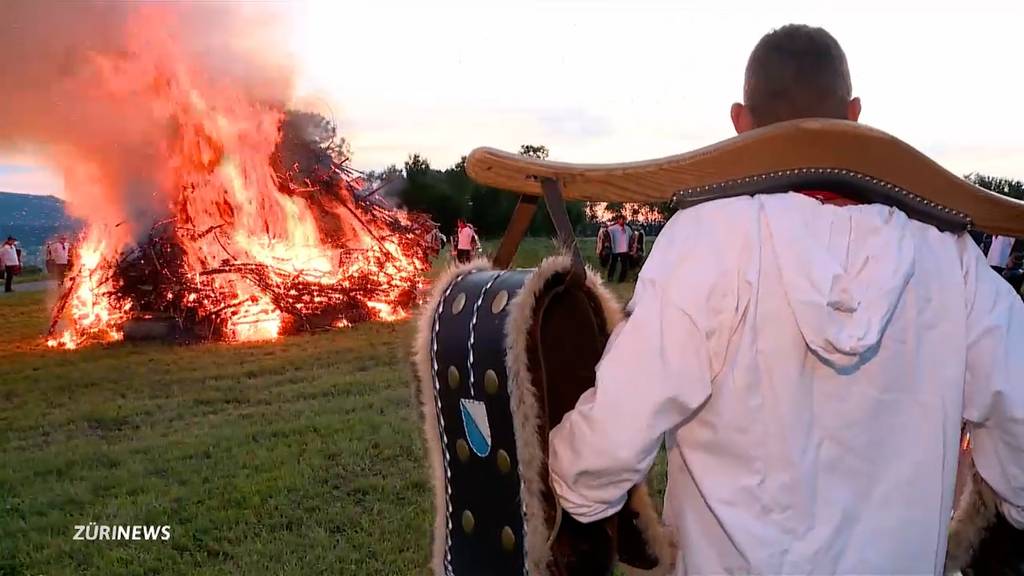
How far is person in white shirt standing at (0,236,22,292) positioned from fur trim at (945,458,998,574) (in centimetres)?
1649

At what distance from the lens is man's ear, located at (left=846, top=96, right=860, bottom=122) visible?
129cm

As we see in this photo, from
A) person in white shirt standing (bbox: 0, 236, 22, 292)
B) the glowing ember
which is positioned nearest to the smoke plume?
the glowing ember

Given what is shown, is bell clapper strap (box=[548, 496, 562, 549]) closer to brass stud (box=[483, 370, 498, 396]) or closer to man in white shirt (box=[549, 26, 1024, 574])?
man in white shirt (box=[549, 26, 1024, 574])

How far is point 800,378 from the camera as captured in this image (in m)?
1.16

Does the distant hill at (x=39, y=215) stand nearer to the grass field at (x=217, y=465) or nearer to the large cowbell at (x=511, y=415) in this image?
the grass field at (x=217, y=465)

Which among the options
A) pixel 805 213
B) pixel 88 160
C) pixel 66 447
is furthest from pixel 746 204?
pixel 88 160

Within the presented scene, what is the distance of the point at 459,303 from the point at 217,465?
3.97 m

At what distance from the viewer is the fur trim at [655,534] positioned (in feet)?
4.37

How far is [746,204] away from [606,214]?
22.1m

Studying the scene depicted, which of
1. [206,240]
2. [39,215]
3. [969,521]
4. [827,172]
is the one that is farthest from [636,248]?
[827,172]

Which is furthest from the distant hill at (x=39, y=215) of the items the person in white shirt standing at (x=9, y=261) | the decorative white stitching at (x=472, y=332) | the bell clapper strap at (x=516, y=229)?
the decorative white stitching at (x=472, y=332)

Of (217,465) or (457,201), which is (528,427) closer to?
(217,465)

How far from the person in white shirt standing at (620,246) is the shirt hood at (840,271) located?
15.4 meters

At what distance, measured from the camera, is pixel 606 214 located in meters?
23.1
